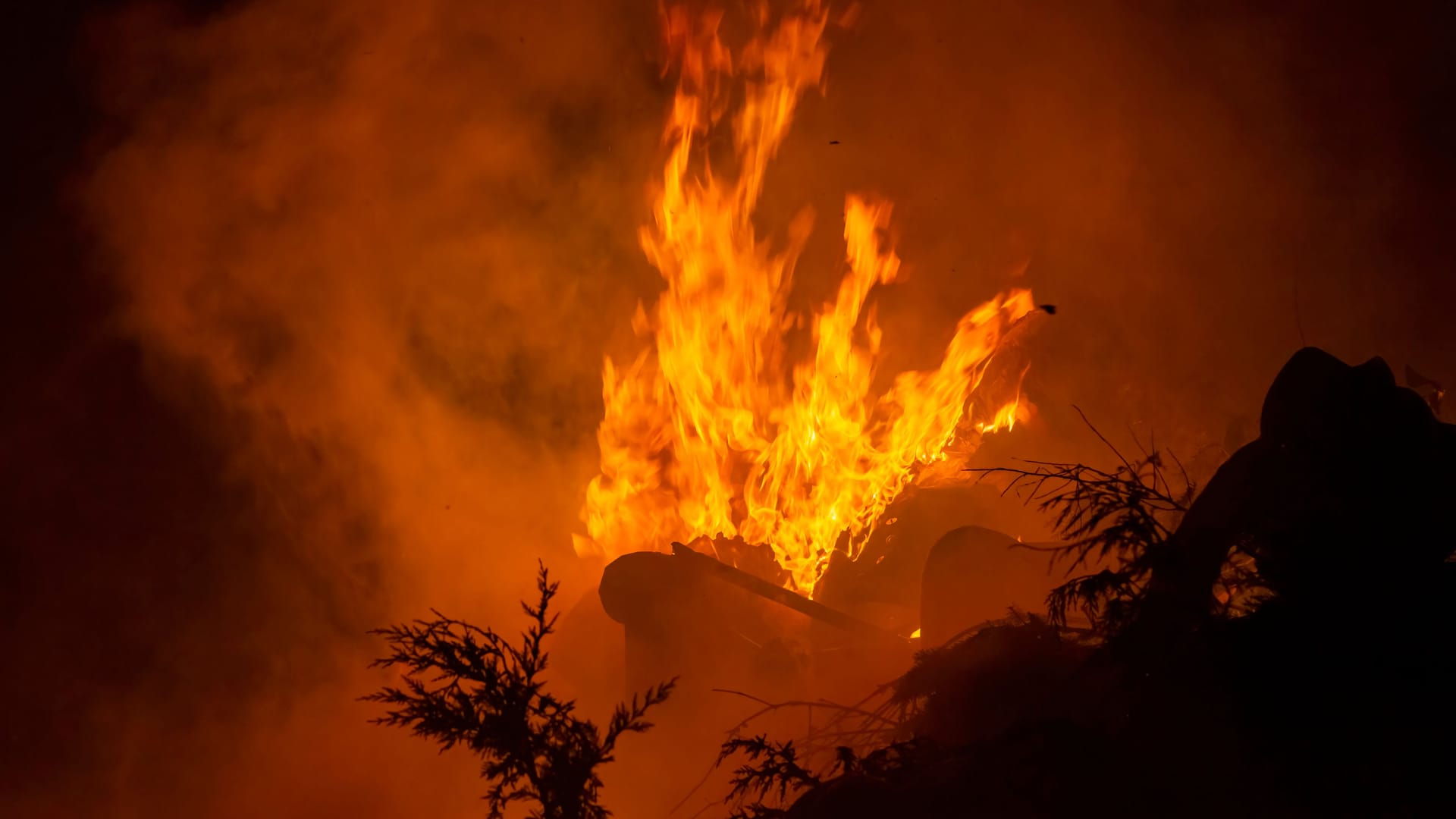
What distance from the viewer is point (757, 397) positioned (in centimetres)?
1447

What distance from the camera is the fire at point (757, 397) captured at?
13.4 metres

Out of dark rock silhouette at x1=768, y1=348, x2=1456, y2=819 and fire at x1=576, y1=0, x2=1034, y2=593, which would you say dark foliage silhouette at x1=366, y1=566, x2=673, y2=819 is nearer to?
dark rock silhouette at x1=768, y1=348, x2=1456, y2=819

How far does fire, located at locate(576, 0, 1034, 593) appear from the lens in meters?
13.4

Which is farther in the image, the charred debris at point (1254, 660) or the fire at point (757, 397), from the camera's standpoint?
the fire at point (757, 397)

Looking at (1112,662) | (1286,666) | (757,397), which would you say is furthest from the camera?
(757,397)

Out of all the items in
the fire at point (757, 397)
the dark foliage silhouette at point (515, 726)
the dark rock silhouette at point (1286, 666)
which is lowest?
the dark rock silhouette at point (1286, 666)

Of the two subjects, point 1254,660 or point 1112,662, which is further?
point 1112,662

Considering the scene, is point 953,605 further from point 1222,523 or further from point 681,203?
point 681,203

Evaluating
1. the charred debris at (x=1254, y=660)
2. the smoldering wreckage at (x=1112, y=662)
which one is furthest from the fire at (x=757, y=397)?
the charred debris at (x=1254, y=660)

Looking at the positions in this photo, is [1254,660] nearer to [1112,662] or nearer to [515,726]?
[1112,662]

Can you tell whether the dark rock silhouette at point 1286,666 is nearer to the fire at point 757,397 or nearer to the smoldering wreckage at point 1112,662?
the smoldering wreckage at point 1112,662

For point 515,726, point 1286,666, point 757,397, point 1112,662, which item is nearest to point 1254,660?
point 1286,666

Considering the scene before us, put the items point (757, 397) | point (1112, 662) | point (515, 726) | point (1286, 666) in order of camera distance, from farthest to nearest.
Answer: point (757, 397), point (1112, 662), point (515, 726), point (1286, 666)

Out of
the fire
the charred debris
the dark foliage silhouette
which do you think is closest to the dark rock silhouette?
the charred debris
